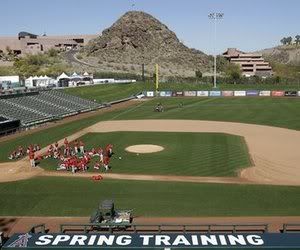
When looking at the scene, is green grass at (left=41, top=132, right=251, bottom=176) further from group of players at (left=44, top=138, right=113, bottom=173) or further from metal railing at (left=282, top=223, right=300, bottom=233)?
metal railing at (left=282, top=223, right=300, bottom=233)

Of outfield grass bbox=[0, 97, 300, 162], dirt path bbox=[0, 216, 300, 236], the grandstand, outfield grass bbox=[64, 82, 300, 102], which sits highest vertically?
outfield grass bbox=[64, 82, 300, 102]

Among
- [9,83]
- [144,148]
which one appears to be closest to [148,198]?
[144,148]

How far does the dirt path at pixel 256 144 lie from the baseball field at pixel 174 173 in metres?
0.08

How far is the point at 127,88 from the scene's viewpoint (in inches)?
4562

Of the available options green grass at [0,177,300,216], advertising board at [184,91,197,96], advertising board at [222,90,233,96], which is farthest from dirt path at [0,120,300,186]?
advertising board at [222,90,233,96]

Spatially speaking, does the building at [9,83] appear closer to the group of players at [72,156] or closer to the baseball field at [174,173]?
the baseball field at [174,173]

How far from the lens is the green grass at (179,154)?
1372 inches

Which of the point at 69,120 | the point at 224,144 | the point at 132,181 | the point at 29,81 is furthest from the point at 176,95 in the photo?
the point at 132,181

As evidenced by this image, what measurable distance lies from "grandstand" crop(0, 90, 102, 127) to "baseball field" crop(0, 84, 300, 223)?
19.1 feet

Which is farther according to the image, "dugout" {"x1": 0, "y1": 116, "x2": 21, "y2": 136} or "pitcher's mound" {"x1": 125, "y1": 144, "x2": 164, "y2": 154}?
"dugout" {"x1": 0, "y1": 116, "x2": 21, "y2": 136}

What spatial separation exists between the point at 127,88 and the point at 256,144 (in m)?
74.2

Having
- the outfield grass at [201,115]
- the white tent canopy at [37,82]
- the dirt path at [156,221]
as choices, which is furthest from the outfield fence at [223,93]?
the dirt path at [156,221]

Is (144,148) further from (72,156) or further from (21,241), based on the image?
(21,241)

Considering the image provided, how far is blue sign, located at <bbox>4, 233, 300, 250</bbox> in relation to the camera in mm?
14219
